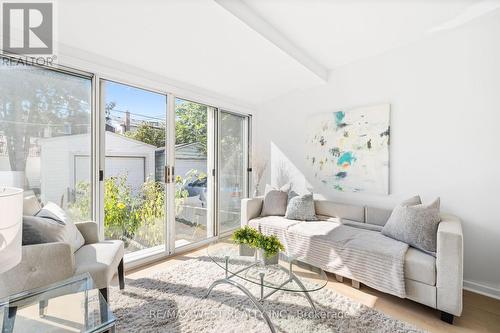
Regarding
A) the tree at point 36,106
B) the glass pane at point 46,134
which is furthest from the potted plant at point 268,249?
the tree at point 36,106

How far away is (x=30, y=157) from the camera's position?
2213mm

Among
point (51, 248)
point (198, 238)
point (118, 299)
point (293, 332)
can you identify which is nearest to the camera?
point (51, 248)

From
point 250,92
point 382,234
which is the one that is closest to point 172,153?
point 250,92

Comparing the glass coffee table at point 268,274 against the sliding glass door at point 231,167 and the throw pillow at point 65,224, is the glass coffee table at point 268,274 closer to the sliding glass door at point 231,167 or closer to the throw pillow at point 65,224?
the throw pillow at point 65,224

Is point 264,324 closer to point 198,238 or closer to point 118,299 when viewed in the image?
point 118,299

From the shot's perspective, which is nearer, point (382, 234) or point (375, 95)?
point (382, 234)

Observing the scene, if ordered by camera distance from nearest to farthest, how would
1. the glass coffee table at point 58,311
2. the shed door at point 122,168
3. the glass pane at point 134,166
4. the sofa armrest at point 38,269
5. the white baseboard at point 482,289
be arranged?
the glass coffee table at point 58,311 < the sofa armrest at point 38,269 < the white baseboard at point 482,289 < the shed door at point 122,168 < the glass pane at point 134,166

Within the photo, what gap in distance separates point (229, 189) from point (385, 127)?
8.09 feet

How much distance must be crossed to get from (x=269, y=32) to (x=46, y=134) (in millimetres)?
2341

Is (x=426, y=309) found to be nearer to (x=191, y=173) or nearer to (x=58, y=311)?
(x=58, y=311)

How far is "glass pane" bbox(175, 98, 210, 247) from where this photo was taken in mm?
3432

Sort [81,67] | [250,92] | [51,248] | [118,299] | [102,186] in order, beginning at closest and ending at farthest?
[51,248] < [118,299] < [81,67] < [102,186] < [250,92]

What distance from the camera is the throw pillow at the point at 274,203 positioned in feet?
11.6

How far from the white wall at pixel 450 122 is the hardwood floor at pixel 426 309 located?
1.07ft
